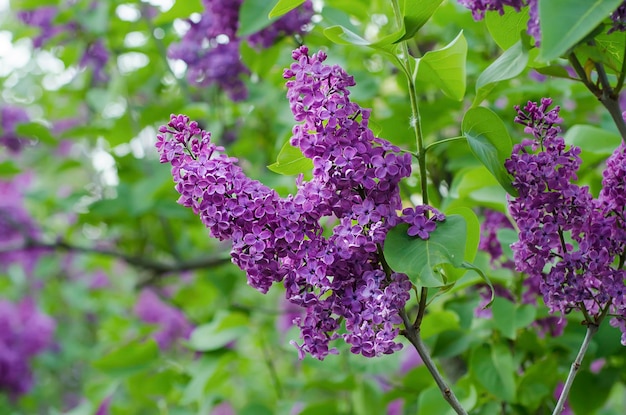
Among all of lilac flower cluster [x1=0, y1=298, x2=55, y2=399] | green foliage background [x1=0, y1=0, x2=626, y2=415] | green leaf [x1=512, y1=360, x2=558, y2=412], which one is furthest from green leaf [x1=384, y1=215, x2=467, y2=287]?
lilac flower cluster [x1=0, y1=298, x2=55, y2=399]

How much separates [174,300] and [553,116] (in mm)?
1703

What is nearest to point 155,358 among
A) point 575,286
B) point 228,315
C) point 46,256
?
point 228,315

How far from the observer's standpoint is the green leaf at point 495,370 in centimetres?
103

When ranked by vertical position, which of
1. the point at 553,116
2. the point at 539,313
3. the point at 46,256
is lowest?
the point at 46,256

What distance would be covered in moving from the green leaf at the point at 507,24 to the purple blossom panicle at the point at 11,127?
172 cm

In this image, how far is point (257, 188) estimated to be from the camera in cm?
64

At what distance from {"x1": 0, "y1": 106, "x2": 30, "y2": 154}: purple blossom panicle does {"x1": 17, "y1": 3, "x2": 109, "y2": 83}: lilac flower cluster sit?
0.88 feet

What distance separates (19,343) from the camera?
281 cm

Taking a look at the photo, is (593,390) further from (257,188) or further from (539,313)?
(257,188)

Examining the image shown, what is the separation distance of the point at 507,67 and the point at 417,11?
0.09 metres

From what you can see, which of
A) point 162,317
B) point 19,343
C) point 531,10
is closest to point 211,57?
point 531,10

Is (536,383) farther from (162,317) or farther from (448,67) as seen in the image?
(162,317)

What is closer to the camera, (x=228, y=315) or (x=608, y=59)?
(x=608, y=59)

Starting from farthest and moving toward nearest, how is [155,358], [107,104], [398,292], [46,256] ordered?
[46,256] < [107,104] < [155,358] < [398,292]
